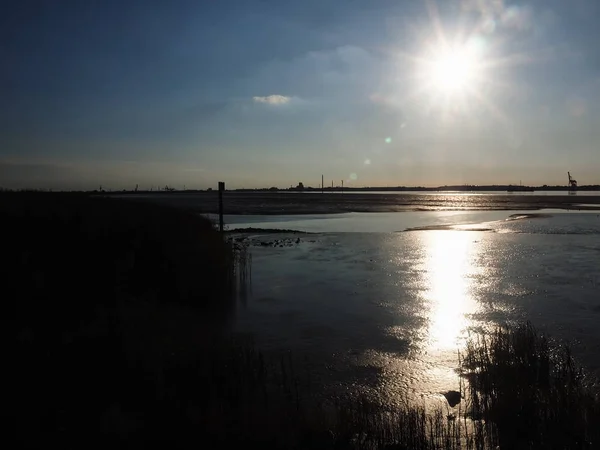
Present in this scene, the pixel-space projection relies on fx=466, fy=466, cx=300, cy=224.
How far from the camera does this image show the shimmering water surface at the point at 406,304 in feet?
29.7

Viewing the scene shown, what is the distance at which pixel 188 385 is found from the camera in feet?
24.1

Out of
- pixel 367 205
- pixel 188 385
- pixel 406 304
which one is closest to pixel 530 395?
pixel 188 385

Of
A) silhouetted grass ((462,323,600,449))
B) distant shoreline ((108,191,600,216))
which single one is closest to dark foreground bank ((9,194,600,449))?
silhouetted grass ((462,323,600,449))

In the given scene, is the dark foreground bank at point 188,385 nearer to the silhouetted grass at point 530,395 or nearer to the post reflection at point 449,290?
the silhouetted grass at point 530,395

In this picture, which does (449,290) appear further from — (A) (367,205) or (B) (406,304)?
(A) (367,205)

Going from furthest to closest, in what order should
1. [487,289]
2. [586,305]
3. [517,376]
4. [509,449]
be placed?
1. [487,289]
2. [586,305]
3. [517,376]
4. [509,449]

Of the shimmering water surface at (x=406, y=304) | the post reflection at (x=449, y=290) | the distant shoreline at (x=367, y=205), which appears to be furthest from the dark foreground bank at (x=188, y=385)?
the distant shoreline at (x=367, y=205)

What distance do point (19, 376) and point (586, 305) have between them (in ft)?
45.4

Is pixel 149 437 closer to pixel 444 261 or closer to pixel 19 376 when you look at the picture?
pixel 19 376

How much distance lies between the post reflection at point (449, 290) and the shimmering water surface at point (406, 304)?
0.11 feet

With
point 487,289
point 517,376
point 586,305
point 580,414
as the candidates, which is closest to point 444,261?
point 487,289

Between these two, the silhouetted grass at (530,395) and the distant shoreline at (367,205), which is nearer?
the silhouetted grass at (530,395)

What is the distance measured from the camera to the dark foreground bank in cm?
598

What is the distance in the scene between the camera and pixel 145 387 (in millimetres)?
7293
